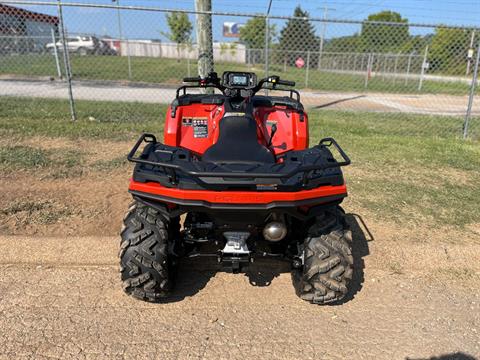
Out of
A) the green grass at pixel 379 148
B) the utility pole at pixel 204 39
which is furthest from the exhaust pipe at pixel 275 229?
the utility pole at pixel 204 39

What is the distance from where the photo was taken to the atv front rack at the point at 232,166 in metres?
2.34

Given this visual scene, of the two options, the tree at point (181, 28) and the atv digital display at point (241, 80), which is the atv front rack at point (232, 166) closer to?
the atv digital display at point (241, 80)

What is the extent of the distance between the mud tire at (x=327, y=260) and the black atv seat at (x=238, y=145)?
605mm

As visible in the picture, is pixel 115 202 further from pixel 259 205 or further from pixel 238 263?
pixel 259 205

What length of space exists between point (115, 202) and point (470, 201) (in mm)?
4404

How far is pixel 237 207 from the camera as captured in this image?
7.87 ft

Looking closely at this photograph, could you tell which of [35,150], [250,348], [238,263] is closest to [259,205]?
[238,263]

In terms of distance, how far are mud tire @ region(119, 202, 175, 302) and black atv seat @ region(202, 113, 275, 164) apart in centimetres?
60

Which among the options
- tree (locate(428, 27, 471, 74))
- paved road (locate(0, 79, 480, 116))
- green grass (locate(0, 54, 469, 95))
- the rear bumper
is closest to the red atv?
the rear bumper

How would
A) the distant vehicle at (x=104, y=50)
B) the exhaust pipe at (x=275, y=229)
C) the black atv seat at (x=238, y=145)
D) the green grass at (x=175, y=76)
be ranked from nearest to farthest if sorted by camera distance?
the exhaust pipe at (x=275, y=229) < the black atv seat at (x=238, y=145) < the green grass at (x=175, y=76) < the distant vehicle at (x=104, y=50)

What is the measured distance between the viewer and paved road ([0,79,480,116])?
13.3 metres

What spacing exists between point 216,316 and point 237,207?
921 millimetres

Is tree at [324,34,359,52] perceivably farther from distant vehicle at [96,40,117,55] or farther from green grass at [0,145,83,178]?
green grass at [0,145,83,178]

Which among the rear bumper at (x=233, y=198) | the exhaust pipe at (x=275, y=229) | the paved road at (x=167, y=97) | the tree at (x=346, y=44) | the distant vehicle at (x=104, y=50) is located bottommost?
the paved road at (x=167, y=97)
